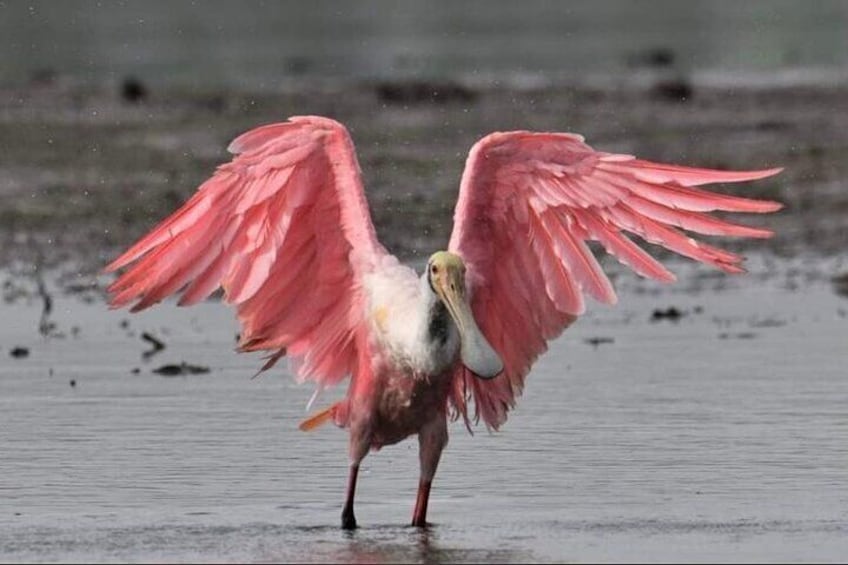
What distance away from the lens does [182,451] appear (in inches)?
411

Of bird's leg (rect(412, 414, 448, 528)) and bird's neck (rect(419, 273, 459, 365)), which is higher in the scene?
bird's neck (rect(419, 273, 459, 365))

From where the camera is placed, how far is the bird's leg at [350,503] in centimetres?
912

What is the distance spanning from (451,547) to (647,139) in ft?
47.9

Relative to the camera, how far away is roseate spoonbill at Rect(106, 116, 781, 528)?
368 inches

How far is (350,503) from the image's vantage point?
9.27 metres

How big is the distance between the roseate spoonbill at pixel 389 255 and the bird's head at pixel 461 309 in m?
0.13

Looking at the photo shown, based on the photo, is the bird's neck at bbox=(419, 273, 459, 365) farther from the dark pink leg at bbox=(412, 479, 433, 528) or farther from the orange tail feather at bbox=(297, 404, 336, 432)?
the orange tail feather at bbox=(297, 404, 336, 432)

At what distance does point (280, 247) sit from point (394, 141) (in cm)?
1318

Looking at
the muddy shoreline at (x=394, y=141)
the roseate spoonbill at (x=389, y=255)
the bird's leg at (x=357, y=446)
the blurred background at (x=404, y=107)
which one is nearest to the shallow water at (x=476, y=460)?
the bird's leg at (x=357, y=446)

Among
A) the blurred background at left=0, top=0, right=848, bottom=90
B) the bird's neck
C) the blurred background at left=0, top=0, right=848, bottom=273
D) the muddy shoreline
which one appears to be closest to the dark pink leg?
the bird's neck

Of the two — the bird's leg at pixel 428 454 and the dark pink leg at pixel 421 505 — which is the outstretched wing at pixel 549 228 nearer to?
the bird's leg at pixel 428 454

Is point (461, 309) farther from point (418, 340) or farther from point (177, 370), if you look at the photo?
point (177, 370)

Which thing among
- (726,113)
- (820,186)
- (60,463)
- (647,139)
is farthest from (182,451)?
(726,113)

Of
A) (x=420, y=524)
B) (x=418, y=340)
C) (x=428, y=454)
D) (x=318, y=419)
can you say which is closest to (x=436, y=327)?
(x=418, y=340)
